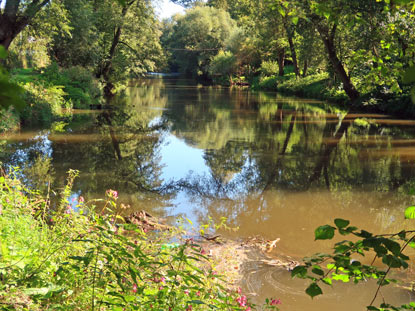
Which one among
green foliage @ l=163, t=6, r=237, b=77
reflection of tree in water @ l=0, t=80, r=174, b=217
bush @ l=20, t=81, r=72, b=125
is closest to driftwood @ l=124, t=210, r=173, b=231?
reflection of tree in water @ l=0, t=80, r=174, b=217

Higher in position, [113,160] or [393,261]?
[393,261]

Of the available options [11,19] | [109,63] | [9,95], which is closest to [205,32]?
[109,63]

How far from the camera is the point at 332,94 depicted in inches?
1045

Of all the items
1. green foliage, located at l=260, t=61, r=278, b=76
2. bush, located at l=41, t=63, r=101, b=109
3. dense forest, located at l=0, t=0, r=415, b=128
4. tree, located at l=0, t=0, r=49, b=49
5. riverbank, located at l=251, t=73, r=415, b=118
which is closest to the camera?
tree, located at l=0, t=0, r=49, b=49

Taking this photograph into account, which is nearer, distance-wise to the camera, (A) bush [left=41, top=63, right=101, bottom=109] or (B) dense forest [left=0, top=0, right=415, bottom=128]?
(B) dense forest [left=0, top=0, right=415, bottom=128]

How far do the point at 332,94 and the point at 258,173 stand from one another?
18.9 meters

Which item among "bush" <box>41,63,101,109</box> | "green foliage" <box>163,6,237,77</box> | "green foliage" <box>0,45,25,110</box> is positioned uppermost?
"green foliage" <box>163,6,237,77</box>

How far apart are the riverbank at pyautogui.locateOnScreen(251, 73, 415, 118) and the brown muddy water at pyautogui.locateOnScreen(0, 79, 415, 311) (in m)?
2.24

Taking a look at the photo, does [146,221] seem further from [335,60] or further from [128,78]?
[128,78]

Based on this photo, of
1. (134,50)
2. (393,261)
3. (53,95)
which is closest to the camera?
(393,261)

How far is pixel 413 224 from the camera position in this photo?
20.4 ft

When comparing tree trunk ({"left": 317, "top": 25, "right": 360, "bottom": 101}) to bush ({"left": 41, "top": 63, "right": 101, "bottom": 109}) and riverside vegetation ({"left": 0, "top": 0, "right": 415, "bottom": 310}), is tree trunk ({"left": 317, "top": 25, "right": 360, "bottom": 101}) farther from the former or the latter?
bush ({"left": 41, "top": 63, "right": 101, "bottom": 109})

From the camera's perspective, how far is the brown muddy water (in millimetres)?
5695

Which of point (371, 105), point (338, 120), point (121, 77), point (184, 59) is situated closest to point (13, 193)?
point (338, 120)
